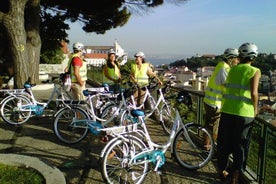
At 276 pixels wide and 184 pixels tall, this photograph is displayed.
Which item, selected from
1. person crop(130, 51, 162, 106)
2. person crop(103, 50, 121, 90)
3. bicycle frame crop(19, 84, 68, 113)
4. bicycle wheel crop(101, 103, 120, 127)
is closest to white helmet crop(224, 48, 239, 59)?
bicycle wheel crop(101, 103, 120, 127)

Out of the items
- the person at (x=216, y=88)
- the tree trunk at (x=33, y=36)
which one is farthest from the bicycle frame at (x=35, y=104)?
the tree trunk at (x=33, y=36)

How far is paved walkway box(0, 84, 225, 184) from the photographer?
428cm

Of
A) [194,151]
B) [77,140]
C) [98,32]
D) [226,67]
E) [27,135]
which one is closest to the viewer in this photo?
[226,67]

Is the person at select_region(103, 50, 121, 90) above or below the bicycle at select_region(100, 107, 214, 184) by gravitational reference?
above

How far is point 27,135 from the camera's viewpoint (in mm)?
6188

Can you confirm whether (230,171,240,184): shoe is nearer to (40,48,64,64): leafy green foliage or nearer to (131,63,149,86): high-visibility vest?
(131,63,149,86): high-visibility vest

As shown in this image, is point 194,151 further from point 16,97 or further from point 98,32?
point 98,32

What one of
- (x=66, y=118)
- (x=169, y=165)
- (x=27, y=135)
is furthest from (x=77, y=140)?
(x=169, y=165)

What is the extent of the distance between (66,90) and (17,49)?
414cm

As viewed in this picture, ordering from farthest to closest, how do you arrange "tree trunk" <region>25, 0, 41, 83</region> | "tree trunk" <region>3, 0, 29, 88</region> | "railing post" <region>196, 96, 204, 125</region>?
1. "tree trunk" <region>25, 0, 41, 83</region>
2. "tree trunk" <region>3, 0, 29, 88</region>
3. "railing post" <region>196, 96, 204, 125</region>

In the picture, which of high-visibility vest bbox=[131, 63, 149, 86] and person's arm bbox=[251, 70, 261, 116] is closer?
person's arm bbox=[251, 70, 261, 116]

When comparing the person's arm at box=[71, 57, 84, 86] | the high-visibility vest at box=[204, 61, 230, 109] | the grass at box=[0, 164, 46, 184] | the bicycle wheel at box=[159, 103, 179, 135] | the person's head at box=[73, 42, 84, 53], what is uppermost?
the person's head at box=[73, 42, 84, 53]

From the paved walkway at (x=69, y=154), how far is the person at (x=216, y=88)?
0.65m

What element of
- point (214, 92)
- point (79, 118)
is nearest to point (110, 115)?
point (79, 118)
